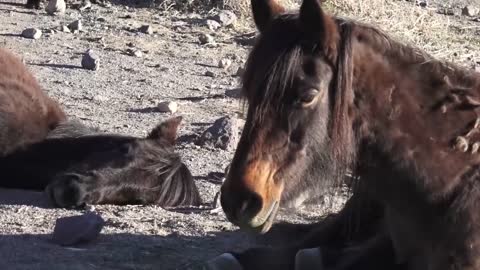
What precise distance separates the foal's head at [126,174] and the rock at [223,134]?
26.5 inches

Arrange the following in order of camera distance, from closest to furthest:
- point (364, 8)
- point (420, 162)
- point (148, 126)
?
1. point (420, 162)
2. point (148, 126)
3. point (364, 8)

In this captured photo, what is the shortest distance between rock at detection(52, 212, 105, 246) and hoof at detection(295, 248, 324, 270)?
1.25 meters

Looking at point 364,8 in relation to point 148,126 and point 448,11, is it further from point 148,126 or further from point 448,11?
point 148,126

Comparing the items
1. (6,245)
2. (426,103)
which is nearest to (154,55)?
(6,245)

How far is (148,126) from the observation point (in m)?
8.21

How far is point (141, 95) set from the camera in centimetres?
920

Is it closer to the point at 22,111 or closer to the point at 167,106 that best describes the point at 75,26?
the point at 167,106

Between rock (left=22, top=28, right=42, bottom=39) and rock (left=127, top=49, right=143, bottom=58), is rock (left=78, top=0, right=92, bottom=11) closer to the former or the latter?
rock (left=22, top=28, right=42, bottom=39)

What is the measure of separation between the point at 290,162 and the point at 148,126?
4.62 m

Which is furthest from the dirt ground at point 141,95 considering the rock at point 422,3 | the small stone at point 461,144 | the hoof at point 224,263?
the small stone at point 461,144

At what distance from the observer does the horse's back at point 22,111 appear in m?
7.12

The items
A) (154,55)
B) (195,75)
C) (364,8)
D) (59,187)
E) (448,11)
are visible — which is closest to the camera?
(59,187)

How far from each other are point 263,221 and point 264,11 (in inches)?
31.2

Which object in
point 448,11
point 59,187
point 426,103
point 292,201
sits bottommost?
point 448,11
